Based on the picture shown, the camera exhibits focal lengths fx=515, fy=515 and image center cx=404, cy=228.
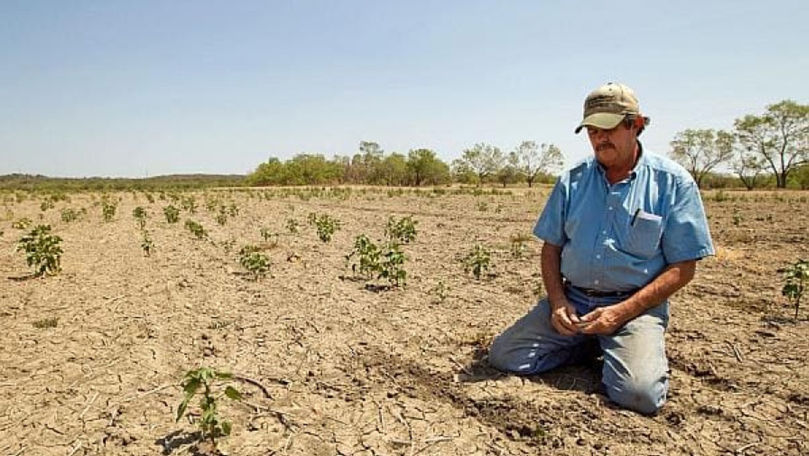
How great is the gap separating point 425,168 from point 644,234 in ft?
228

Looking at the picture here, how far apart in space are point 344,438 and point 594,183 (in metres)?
2.17

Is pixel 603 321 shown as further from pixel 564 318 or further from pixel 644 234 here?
pixel 644 234

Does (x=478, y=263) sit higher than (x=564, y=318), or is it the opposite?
(x=564, y=318)

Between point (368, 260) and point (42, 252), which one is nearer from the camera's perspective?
point (368, 260)

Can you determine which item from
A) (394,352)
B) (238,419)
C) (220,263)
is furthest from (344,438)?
(220,263)

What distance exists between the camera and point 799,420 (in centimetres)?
277

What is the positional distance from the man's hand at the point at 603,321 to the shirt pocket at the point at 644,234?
1.19ft

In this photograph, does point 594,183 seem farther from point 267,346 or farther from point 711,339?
point 267,346

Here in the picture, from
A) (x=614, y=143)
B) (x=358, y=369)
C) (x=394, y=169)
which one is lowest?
(x=358, y=369)

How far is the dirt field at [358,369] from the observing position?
106 inches

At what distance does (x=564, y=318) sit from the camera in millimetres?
3150

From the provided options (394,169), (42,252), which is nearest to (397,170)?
(394,169)

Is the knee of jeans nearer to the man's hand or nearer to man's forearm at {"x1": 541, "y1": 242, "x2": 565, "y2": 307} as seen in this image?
the man's hand

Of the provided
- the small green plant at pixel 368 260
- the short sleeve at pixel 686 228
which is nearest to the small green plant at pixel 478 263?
the small green plant at pixel 368 260
